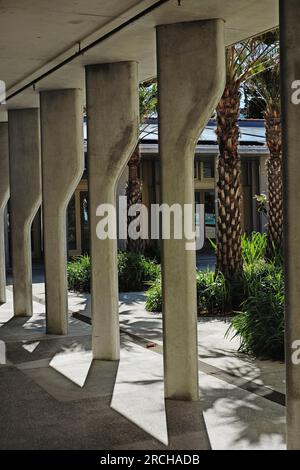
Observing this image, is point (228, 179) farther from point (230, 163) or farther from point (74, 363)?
point (74, 363)

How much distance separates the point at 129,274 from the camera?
18.4 metres

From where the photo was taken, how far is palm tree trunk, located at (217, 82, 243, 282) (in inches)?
586

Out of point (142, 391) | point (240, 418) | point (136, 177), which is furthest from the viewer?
point (136, 177)

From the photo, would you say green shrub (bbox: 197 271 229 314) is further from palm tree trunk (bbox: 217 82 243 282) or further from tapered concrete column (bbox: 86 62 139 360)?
tapered concrete column (bbox: 86 62 139 360)

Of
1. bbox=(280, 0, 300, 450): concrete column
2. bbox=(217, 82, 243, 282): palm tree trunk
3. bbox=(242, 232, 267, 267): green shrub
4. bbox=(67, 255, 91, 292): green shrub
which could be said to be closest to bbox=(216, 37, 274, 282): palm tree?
bbox=(217, 82, 243, 282): palm tree trunk

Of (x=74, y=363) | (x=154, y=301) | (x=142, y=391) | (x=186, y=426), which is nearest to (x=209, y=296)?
(x=154, y=301)

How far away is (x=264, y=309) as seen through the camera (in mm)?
10539

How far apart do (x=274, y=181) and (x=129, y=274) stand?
16.6ft

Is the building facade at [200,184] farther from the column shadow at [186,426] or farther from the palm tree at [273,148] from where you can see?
the column shadow at [186,426]

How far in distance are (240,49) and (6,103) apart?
548 cm

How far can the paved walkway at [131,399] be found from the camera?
6652mm

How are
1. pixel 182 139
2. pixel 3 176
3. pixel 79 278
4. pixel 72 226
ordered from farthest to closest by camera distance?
pixel 72 226 < pixel 79 278 < pixel 3 176 < pixel 182 139

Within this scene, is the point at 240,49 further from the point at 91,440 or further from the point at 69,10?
the point at 91,440

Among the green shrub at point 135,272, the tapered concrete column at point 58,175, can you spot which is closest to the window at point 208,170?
the green shrub at point 135,272
